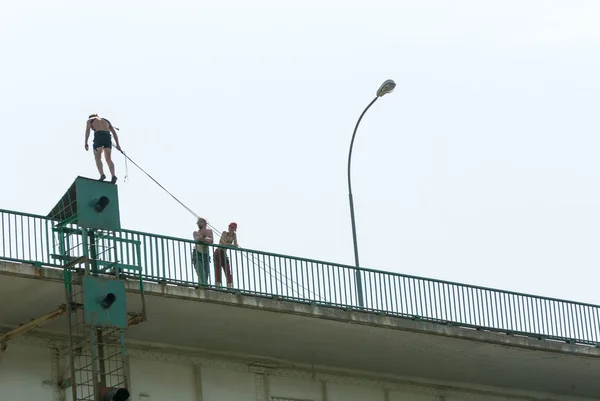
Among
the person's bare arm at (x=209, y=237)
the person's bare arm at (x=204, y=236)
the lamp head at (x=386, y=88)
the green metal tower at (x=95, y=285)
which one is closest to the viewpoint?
the green metal tower at (x=95, y=285)

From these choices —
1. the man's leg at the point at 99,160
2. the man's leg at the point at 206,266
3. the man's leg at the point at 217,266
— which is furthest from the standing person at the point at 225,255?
the man's leg at the point at 99,160

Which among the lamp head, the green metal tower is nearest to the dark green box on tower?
the green metal tower

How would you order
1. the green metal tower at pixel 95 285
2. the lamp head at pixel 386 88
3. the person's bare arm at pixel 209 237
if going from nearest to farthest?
the green metal tower at pixel 95 285 → the person's bare arm at pixel 209 237 → the lamp head at pixel 386 88

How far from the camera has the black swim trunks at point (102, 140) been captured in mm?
34531

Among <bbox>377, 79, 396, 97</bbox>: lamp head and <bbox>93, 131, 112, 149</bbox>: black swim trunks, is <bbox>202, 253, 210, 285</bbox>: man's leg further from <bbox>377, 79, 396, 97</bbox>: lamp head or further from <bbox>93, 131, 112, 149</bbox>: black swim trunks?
<bbox>377, 79, 396, 97</bbox>: lamp head

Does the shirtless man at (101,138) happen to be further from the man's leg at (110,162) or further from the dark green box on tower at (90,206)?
the dark green box on tower at (90,206)

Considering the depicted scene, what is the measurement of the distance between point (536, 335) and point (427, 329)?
382 cm

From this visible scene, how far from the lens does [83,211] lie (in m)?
32.9

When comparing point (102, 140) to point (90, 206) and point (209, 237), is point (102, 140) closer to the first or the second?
point (90, 206)

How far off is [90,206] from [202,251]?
3.35 m

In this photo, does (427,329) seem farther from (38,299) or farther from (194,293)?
(38,299)

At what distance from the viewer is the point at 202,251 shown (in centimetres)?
3547

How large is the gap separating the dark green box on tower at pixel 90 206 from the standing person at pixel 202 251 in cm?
245

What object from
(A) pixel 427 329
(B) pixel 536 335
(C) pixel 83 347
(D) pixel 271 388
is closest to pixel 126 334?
(C) pixel 83 347
